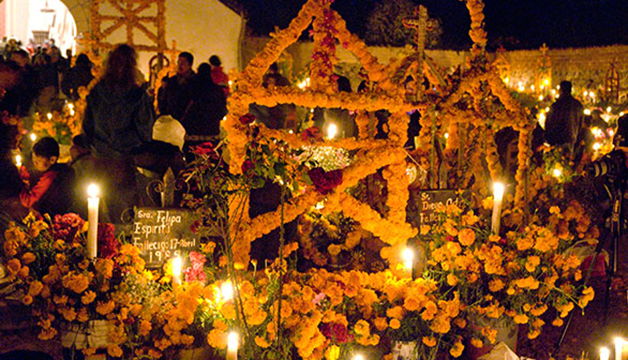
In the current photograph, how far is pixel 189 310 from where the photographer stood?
3.56 meters

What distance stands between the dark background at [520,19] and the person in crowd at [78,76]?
918 cm

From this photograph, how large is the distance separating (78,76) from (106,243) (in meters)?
6.68

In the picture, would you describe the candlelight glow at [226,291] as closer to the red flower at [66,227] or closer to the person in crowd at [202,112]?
the red flower at [66,227]

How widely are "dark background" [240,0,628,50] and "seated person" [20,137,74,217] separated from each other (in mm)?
14398

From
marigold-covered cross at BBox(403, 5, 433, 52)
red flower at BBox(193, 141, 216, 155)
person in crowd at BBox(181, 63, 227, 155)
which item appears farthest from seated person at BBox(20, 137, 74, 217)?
marigold-covered cross at BBox(403, 5, 433, 52)

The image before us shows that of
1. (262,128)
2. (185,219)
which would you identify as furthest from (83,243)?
(262,128)

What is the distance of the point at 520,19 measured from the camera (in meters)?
24.5

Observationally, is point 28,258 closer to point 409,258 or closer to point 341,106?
point 341,106

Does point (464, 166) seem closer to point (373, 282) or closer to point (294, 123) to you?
point (373, 282)

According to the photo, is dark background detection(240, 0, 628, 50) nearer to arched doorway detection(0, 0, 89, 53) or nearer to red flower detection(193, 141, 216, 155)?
arched doorway detection(0, 0, 89, 53)

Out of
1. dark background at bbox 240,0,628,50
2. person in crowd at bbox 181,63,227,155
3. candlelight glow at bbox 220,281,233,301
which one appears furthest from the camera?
dark background at bbox 240,0,628,50

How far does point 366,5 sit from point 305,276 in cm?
2060

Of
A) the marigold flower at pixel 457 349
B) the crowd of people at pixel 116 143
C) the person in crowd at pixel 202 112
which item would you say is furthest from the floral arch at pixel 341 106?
the person in crowd at pixel 202 112

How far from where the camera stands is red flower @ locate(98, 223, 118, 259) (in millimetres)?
3848
